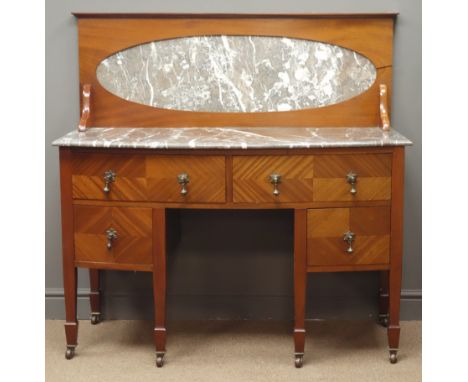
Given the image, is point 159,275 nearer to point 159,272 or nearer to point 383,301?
point 159,272

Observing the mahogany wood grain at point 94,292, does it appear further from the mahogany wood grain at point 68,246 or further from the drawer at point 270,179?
the drawer at point 270,179

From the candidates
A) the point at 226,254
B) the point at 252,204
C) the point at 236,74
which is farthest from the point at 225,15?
the point at 226,254

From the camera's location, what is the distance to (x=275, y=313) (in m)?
3.75

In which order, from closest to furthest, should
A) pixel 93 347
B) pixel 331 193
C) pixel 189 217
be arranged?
pixel 331 193, pixel 93 347, pixel 189 217

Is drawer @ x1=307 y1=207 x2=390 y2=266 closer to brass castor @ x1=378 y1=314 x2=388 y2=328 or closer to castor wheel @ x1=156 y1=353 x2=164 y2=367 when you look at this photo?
brass castor @ x1=378 y1=314 x2=388 y2=328

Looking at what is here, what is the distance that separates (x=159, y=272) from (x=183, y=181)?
0.40m

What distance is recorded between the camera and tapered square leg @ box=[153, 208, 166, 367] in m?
3.18

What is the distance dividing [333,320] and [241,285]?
47 centimetres

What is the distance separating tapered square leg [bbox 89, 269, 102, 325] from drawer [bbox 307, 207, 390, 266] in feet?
3.62

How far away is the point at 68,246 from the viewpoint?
3266 mm

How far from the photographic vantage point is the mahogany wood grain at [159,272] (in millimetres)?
3182

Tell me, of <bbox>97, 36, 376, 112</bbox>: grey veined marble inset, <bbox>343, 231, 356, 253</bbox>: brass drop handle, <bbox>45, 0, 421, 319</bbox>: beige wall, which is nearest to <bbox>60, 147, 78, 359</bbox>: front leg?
<bbox>45, 0, 421, 319</bbox>: beige wall

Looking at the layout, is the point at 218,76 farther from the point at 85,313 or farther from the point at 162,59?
the point at 85,313

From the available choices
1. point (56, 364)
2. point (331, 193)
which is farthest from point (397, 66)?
point (56, 364)
